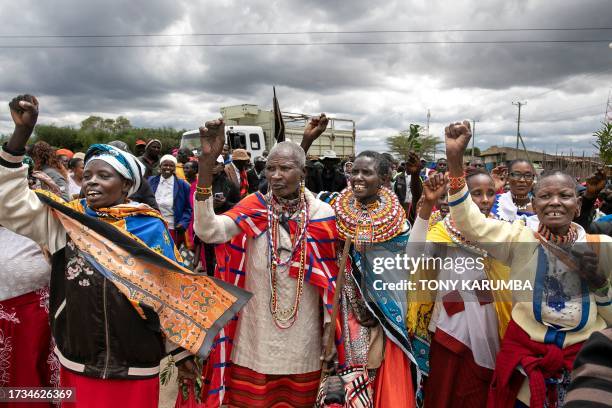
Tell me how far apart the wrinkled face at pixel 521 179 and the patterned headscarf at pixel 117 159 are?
3.16 meters

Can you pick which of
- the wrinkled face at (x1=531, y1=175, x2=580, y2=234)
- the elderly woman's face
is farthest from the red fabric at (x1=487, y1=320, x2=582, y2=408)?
the elderly woman's face

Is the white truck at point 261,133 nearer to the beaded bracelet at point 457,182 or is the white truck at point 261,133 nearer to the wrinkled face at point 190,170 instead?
the wrinkled face at point 190,170

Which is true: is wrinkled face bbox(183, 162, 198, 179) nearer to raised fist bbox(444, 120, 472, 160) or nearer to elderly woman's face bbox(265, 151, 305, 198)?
elderly woman's face bbox(265, 151, 305, 198)

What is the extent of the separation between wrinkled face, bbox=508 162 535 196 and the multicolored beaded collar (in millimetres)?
1656

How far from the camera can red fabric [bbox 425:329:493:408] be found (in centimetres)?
281

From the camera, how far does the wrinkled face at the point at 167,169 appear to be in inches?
246

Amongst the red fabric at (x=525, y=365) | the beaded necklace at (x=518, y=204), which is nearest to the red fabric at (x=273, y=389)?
the red fabric at (x=525, y=365)

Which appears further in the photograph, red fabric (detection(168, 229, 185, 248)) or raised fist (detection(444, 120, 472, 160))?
red fabric (detection(168, 229, 185, 248))

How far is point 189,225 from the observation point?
20.1ft

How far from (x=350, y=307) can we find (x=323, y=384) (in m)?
0.48

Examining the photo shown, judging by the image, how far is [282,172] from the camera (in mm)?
2719

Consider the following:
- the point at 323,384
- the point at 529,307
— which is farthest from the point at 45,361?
the point at 529,307

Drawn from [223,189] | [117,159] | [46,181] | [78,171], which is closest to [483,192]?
[117,159]

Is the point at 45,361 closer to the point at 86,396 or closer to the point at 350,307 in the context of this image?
the point at 86,396
